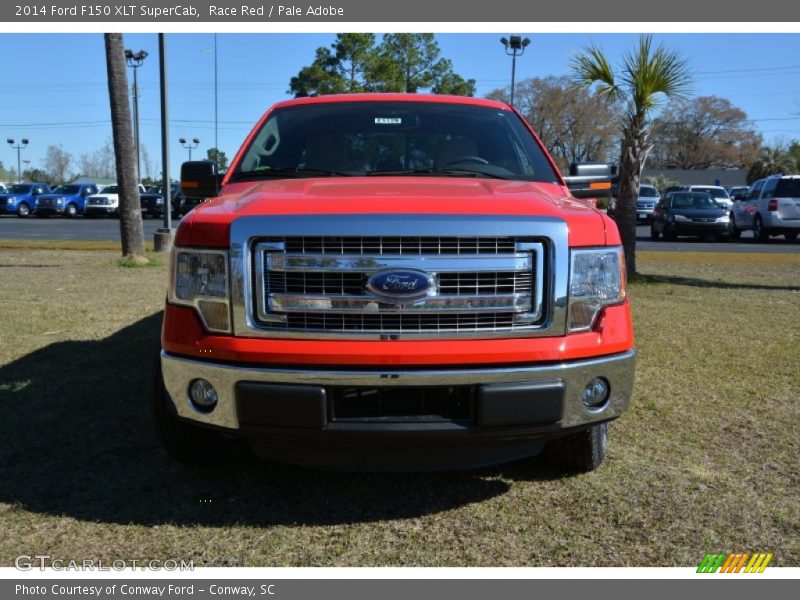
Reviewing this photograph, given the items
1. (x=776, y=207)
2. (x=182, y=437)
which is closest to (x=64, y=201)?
(x=776, y=207)

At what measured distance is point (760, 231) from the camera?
854 inches

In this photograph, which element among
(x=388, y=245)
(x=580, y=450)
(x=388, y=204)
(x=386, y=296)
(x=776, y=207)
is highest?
(x=388, y=204)

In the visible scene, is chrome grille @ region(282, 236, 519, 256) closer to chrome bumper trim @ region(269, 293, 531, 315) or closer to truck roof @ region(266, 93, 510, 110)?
chrome bumper trim @ region(269, 293, 531, 315)

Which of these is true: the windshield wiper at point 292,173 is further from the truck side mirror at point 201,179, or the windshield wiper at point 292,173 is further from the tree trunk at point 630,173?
the tree trunk at point 630,173

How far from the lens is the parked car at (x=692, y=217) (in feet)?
70.1

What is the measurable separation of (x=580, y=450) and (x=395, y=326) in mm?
1221

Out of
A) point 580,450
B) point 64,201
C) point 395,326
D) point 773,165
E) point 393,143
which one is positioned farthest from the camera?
point 773,165

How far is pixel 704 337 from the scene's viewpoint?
269 inches

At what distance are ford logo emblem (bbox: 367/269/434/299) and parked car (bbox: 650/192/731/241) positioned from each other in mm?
20299

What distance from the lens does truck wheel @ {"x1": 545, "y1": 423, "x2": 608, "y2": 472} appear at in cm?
346

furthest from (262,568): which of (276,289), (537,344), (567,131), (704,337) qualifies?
(567,131)

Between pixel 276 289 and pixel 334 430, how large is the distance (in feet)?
1.93

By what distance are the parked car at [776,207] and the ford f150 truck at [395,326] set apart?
20.4 metres

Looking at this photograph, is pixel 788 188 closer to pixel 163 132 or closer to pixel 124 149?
pixel 163 132
